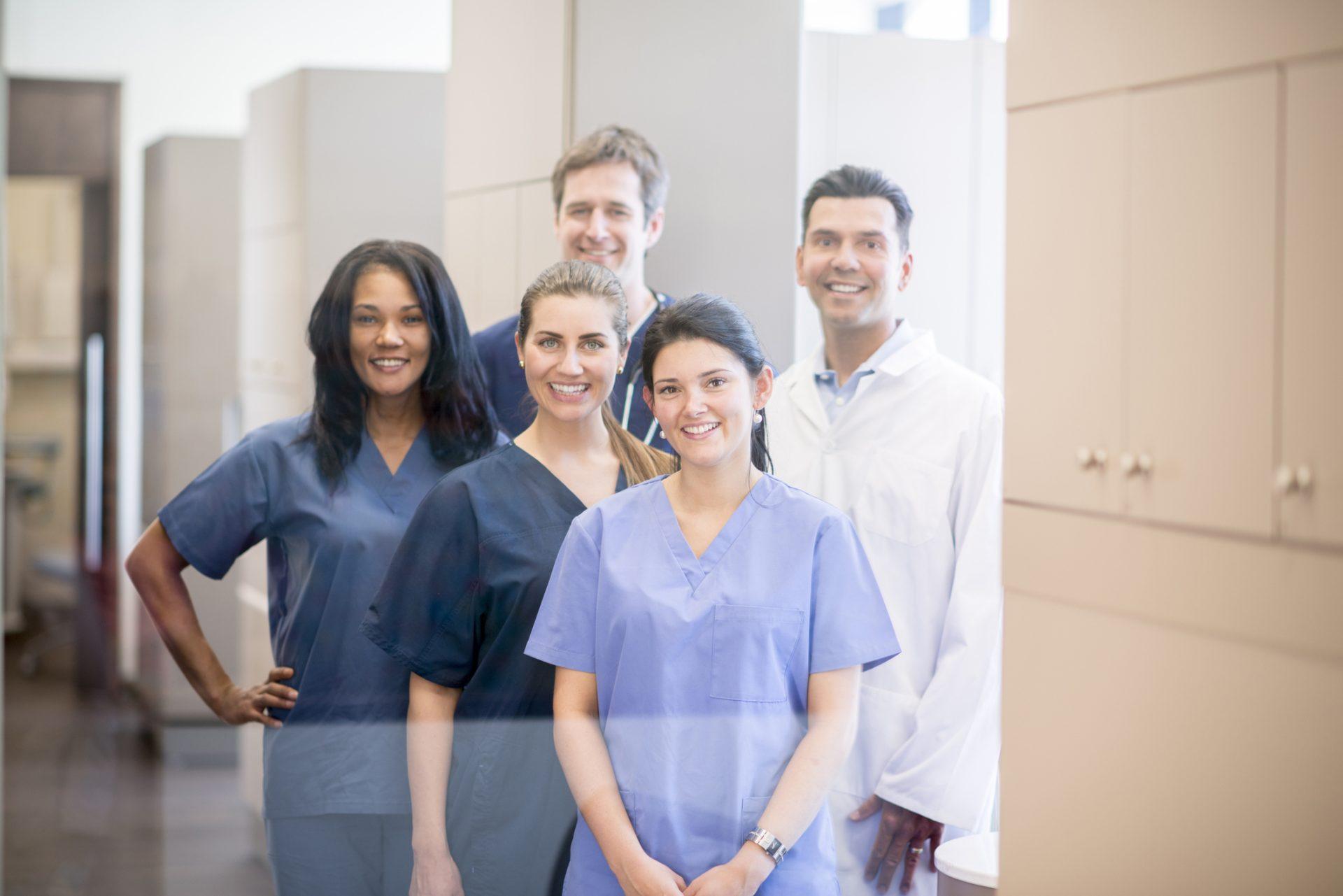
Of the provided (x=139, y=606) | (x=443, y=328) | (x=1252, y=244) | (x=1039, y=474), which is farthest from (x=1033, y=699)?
(x=139, y=606)

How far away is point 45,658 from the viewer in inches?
54.4

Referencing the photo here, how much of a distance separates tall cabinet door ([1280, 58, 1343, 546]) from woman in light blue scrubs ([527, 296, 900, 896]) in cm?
46

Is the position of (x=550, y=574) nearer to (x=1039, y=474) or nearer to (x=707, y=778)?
(x=707, y=778)

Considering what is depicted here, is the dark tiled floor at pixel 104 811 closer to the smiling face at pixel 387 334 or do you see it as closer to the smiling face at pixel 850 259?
the smiling face at pixel 387 334

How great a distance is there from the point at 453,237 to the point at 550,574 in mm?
452

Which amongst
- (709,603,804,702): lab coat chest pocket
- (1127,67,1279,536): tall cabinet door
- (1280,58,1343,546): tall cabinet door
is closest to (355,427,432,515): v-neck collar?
(709,603,804,702): lab coat chest pocket

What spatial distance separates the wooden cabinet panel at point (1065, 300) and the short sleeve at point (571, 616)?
0.46 meters

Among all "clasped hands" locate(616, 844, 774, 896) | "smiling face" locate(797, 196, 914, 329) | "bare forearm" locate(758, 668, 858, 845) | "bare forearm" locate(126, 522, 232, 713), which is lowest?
"clasped hands" locate(616, 844, 774, 896)

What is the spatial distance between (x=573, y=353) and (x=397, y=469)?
0.27 meters

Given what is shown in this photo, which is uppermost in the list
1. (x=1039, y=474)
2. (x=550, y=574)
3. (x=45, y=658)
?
(x=1039, y=474)

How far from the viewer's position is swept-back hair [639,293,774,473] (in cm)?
128

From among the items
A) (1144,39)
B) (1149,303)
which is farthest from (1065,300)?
(1144,39)

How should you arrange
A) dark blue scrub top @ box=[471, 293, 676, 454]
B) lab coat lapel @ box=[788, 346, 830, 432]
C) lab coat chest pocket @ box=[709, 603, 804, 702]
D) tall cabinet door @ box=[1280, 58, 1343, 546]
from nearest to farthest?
1. tall cabinet door @ box=[1280, 58, 1343, 546]
2. lab coat chest pocket @ box=[709, 603, 804, 702]
3. dark blue scrub top @ box=[471, 293, 676, 454]
4. lab coat lapel @ box=[788, 346, 830, 432]

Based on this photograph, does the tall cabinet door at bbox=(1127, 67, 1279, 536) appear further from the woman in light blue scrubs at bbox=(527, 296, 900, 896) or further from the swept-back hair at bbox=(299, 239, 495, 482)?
the swept-back hair at bbox=(299, 239, 495, 482)
